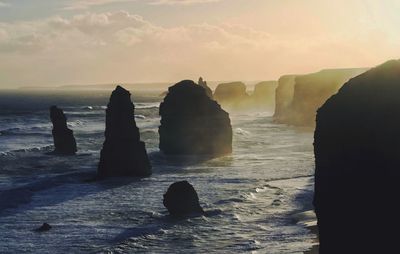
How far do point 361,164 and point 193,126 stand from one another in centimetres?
6436

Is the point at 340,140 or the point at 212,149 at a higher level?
the point at 340,140

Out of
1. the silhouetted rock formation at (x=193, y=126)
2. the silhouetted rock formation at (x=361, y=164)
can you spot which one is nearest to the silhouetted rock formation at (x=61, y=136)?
the silhouetted rock formation at (x=193, y=126)

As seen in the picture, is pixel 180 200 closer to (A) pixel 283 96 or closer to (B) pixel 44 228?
(B) pixel 44 228

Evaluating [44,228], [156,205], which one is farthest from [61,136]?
[44,228]

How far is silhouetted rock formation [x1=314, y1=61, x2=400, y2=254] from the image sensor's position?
1405 cm

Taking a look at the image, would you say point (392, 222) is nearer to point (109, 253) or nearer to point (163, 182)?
point (109, 253)

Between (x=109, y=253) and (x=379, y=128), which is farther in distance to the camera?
(x=109, y=253)

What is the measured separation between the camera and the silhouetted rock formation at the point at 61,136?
81188mm

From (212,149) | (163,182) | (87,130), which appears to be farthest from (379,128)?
(87,130)

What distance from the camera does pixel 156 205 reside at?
43750 mm

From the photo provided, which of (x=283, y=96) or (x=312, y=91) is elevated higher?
(x=312, y=91)

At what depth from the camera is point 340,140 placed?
49.1 feet

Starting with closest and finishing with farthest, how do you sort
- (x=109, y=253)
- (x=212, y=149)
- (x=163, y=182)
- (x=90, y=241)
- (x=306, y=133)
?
(x=109, y=253) → (x=90, y=241) → (x=163, y=182) → (x=212, y=149) → (x=306, y=133)

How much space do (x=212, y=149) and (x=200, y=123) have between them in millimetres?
3849
